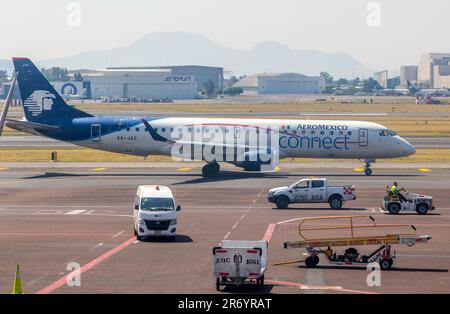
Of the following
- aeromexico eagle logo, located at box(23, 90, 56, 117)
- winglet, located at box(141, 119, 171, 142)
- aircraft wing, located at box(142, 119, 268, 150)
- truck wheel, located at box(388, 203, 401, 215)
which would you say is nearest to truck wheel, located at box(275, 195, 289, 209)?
truck wheel, located at box(388, 203, 401, 215)

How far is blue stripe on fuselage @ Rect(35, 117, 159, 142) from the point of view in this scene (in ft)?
246

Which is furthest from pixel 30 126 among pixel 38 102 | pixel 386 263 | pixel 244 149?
pixel 386 263

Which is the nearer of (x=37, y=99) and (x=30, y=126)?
(x=30, y=126)

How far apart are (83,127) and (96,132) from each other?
3.87ft

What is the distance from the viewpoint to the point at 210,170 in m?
73.2

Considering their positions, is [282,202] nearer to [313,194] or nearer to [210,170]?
[313,194]

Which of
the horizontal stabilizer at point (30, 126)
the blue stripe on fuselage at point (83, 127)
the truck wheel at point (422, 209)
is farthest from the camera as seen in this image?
the blue stripe on fuselage at point (83, 127)

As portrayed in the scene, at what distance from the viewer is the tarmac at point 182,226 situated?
3238 centimetres

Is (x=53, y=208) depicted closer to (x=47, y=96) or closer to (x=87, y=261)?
(x=87, y=261)

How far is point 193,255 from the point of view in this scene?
3834 centimetres

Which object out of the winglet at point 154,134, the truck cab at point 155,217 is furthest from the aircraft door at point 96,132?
the truck cab at point 155,217

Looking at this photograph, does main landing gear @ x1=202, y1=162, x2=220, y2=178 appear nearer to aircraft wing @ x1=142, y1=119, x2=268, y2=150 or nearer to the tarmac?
the tarmac

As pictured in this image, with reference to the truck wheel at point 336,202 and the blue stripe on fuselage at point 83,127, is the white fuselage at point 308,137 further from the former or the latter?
the truck wheel at point 336,202
